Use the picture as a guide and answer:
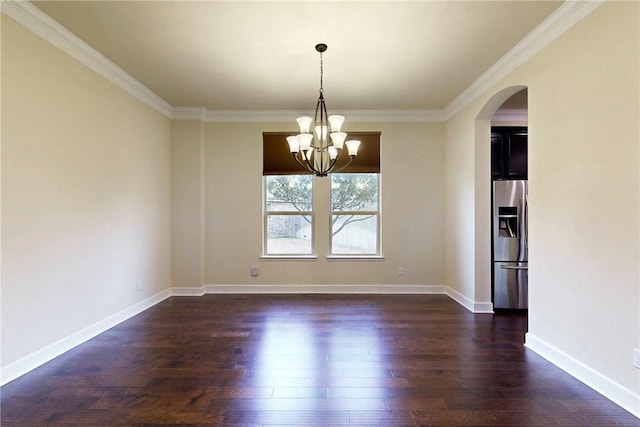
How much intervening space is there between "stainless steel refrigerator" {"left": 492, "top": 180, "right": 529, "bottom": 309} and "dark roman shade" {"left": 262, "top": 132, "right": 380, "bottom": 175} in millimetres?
1701

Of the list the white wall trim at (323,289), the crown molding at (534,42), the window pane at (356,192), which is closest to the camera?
the crown molding at (534,42)

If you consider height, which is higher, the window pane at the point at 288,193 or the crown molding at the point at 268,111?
the crown molding at the point at 268,111

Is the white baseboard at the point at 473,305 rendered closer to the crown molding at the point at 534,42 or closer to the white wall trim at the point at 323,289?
the white wall trim at the point at 323,289

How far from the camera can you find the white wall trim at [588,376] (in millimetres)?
1961

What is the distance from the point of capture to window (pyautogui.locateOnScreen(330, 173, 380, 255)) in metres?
4.90

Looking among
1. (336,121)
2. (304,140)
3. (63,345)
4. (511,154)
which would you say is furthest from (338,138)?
(63,345)

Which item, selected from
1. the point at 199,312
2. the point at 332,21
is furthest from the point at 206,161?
the point at 332,21

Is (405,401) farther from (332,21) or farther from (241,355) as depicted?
(332,21)

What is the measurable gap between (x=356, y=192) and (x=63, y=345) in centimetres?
381

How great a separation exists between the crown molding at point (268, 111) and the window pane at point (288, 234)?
151cm

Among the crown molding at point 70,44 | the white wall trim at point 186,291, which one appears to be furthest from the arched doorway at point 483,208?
the crown molding at point 70,44

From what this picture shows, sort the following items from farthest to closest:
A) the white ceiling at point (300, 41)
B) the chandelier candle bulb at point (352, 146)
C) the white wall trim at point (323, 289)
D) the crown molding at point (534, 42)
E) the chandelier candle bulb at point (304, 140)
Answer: the white wall trim at point (323, 289) → the chandelier candle bulb at point (352, 146) → the chandelier candle bulb at point (304, 140) → the white ceiling at point (300, 41) → the crown molding at point (534, 42)

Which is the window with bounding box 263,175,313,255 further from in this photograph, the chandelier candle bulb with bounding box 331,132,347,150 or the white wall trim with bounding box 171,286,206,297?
the chandelier candle bulb with bounding box 331,132,347,150

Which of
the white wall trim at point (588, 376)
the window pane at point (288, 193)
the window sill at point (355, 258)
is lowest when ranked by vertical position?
the white wall trim at point (588, 376)
